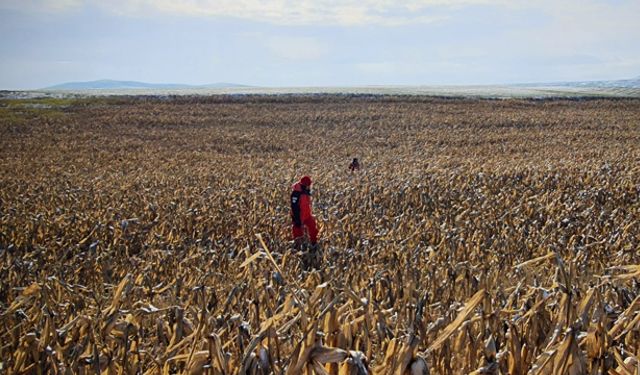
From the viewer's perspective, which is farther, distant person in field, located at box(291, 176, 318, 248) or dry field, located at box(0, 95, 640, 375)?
distant person in field, located at box(291, 176, 318, 248)

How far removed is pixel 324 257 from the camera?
8.24 m

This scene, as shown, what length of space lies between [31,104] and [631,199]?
197 feet

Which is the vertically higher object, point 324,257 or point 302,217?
point 302,217

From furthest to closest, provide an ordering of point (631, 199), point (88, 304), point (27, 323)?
point (631, 199)
point (88, 304)
point (27, 323)

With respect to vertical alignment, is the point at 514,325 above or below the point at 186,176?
above

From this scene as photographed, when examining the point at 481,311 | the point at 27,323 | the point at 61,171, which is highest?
the point at 481,311

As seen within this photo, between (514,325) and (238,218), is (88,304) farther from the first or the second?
(238,218)

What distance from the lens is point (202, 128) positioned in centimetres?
4125

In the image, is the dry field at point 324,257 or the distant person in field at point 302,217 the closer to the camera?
the dry field at point 324,257

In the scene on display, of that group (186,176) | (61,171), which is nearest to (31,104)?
(61,171)

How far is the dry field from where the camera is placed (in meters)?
3.12

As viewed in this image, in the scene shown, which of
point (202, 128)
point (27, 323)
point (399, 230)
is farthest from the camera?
point (202, 128)

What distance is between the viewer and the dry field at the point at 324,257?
3.12 metres

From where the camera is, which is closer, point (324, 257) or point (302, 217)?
point (324, 257)
